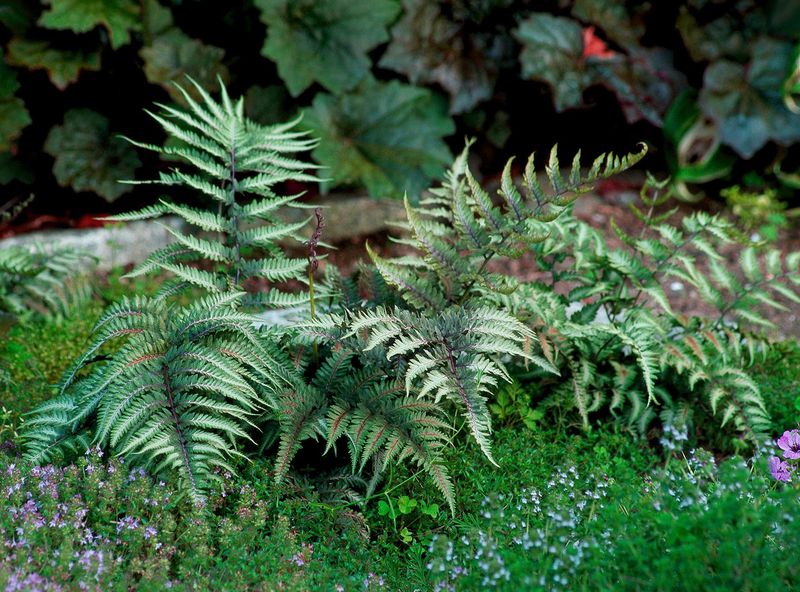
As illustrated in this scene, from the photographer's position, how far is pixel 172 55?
455cm

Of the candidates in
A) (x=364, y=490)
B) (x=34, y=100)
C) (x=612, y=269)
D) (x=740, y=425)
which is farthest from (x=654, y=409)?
(x=34, y=100)

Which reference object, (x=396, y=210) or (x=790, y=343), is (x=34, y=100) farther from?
(x=790, y=343)

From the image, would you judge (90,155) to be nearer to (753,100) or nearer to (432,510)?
(432,510)

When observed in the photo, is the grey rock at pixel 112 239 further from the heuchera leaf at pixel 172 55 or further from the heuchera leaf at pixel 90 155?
the heuchera leaf at pixel 172 55

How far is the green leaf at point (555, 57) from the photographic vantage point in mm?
4914

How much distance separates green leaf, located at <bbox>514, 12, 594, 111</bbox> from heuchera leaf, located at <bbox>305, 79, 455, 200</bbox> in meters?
0.62

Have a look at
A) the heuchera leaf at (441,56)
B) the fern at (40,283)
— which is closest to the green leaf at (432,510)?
the fern at (40,283)

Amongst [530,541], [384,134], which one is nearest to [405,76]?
[384,134]

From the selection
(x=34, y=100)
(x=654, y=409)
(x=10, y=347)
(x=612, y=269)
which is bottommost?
(x=654, y=409)

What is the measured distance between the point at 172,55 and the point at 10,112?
0.94 meters

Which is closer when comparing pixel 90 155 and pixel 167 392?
pixel 167 392

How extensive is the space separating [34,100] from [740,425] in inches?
167

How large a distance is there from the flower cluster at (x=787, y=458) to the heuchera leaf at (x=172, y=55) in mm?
3343

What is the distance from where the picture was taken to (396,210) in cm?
518
